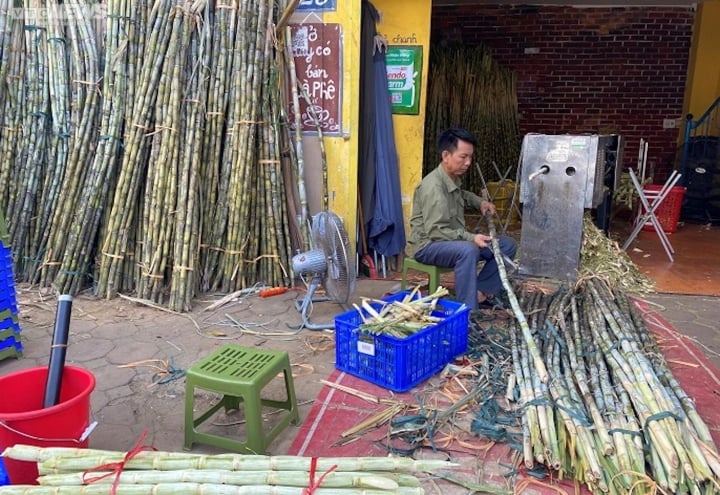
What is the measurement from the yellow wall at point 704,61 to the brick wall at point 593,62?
17 centimetres

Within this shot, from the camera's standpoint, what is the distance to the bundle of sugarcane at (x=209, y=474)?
5.90ft

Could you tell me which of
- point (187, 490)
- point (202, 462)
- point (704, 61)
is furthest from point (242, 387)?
point (704, 61)

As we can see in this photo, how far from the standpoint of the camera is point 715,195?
331 inches

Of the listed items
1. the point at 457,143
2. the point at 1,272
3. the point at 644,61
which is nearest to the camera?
the point at 1,272

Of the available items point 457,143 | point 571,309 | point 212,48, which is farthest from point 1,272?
point 571,309

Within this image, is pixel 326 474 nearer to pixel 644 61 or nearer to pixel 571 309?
pixel 571 309

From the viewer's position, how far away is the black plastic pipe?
89.7 inches

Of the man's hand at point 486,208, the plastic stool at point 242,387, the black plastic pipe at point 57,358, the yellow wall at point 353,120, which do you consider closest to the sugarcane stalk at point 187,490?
the black plastic pipe at point 57,358

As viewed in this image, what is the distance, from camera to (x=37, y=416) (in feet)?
6.82

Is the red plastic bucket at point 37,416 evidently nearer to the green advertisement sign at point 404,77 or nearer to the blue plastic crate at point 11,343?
the blue plastic crate at point 11,343

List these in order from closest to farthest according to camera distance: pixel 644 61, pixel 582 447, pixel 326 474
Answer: pixel 326 474, pixel 582 447, pixel 644 61

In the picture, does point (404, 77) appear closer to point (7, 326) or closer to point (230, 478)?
point (7, 326)

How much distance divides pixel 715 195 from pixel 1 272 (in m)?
8.99

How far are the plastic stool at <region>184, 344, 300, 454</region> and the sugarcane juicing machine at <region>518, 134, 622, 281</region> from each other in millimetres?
3278
